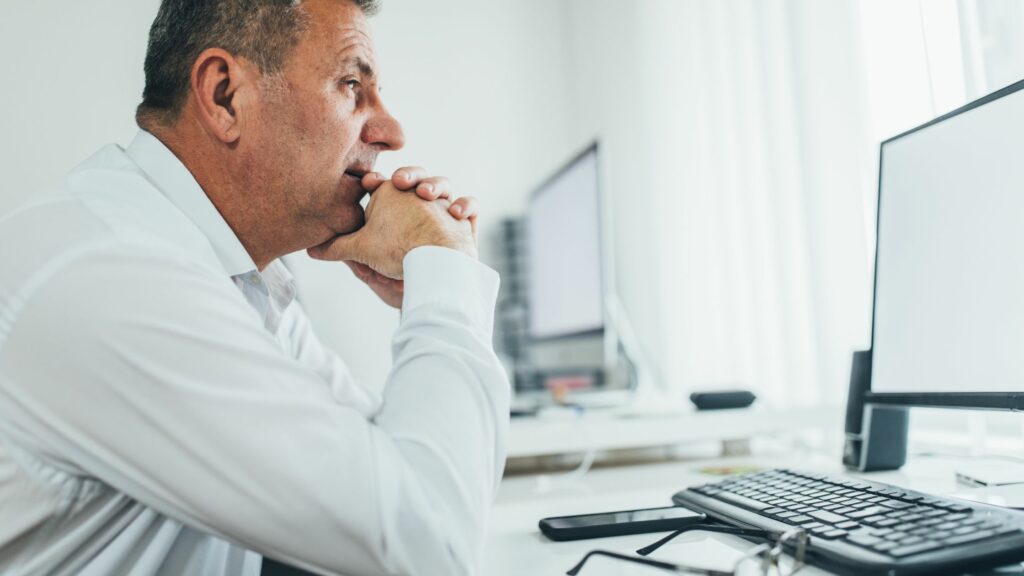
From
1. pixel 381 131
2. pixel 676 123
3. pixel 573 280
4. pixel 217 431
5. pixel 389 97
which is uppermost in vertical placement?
pixel 389 97

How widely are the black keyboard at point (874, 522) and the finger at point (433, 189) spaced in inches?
19.3

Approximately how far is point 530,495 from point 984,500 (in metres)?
0.56

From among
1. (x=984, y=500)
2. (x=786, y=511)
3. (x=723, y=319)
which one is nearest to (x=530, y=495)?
(x=786, y=511)

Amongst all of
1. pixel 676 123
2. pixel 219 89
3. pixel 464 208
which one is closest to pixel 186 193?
pixel 219 89

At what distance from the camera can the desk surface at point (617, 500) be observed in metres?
0.67

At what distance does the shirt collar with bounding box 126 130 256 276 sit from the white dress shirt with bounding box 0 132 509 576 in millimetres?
161

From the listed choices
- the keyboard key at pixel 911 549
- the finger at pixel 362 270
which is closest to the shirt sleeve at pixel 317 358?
→ the finger at pixel 362 270

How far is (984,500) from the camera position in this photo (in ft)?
2.51

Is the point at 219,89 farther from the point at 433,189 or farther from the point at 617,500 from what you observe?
the point at 617,500

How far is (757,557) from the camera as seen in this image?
635 mm

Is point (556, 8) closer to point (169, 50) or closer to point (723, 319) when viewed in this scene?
point (723, 319)

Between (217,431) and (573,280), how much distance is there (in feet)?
4.51

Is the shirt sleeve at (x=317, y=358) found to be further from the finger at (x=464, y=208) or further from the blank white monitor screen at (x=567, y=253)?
the blank white monitor screen at (x=567, y=253)

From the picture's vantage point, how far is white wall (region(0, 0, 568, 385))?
223 cm
